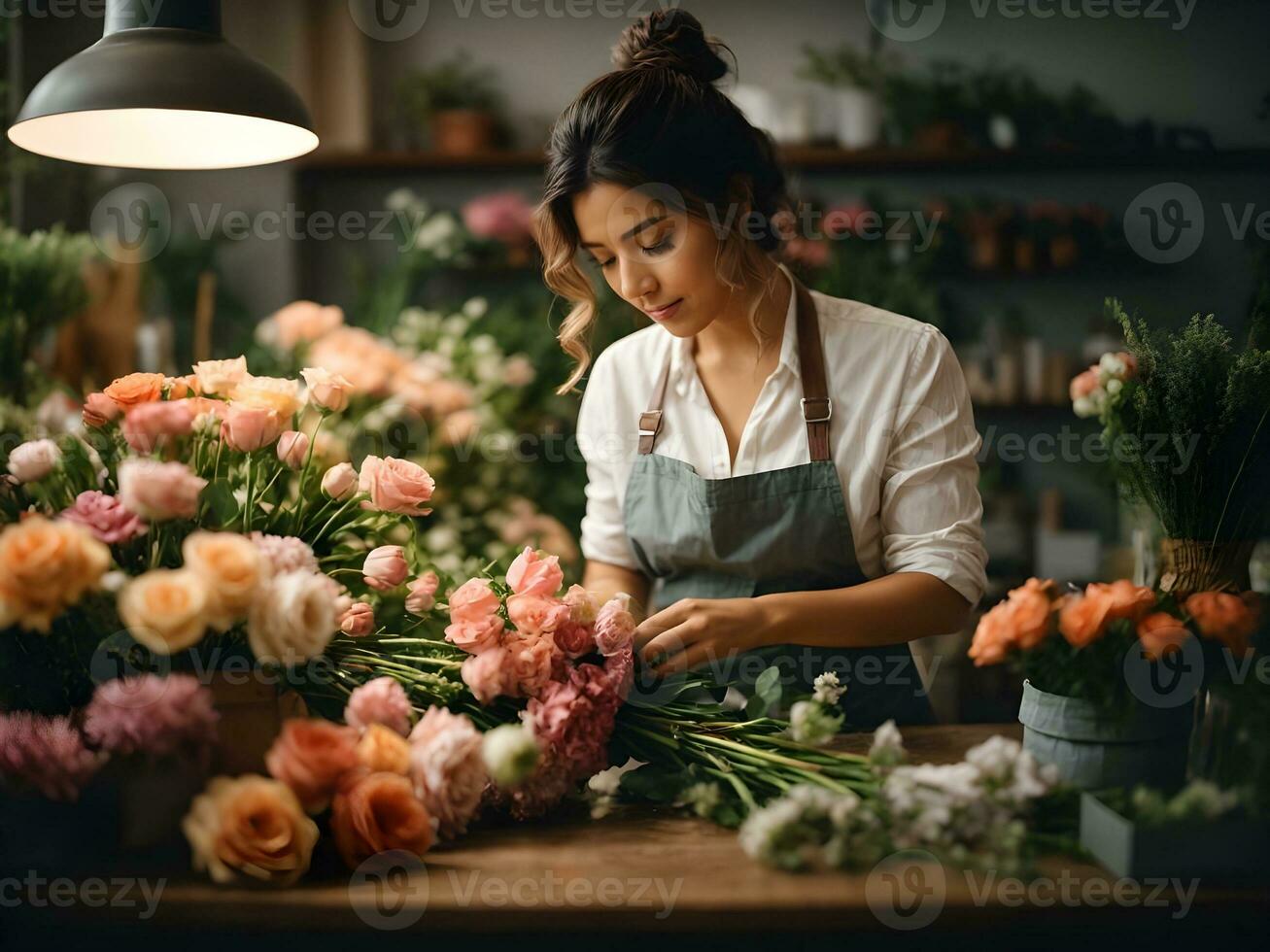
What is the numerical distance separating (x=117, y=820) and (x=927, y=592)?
1.11 m

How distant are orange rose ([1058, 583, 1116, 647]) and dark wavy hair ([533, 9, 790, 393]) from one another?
818 millimetres

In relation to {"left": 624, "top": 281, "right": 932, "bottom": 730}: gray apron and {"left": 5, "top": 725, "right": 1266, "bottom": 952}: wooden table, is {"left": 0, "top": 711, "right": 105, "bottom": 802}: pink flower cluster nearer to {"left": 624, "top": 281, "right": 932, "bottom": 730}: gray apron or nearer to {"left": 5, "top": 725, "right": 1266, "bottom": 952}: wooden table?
{"left": 5, "top": 725, "right": 1266, "bottom": 952}: wooden table

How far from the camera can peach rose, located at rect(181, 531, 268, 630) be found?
3.22ft

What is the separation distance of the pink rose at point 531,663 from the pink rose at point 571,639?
0.01 metres

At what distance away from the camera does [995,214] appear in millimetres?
4047

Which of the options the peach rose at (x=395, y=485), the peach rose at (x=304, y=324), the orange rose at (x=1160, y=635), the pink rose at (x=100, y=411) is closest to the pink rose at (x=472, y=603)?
the peach rose at (x=395, y=485)

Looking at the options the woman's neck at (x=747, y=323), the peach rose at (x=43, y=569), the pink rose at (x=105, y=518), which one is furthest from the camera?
the woman's neck at (x=747, y=323)

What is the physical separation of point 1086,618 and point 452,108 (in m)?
3.65

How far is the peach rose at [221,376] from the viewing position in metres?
1.28

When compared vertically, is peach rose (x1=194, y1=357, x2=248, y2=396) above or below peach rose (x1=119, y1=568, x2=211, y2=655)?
above

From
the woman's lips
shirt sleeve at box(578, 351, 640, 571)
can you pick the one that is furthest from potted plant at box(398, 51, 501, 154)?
the woman's lips

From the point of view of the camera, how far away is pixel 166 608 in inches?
37.7

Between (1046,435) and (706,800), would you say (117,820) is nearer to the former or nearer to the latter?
(706,800)

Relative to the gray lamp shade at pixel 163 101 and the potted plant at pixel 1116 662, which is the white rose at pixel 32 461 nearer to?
the gray lamp shade at pixel 163 101
